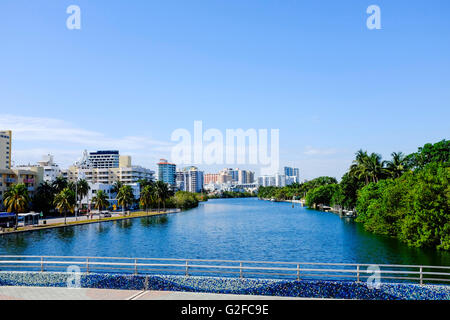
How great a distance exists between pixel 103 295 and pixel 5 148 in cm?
18198

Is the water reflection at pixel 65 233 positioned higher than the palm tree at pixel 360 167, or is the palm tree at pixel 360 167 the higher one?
the palm tree at pixel 360 167

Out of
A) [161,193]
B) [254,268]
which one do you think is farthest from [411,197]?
[161,193]

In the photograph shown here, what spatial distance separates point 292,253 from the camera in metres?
40.4

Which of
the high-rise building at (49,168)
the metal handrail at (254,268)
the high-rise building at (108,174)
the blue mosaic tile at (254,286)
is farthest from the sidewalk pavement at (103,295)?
the high-rise building at (108,174)

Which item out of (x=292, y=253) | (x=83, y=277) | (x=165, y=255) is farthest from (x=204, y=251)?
(x=83, y=277)

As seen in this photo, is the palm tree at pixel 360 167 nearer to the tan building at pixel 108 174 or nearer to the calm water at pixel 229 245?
the calm water at pixel 229 245

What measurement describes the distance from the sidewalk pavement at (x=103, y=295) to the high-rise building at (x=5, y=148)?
Answer: 17155cm

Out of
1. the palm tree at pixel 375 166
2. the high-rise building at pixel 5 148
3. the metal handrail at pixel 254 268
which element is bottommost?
the metal handrail at pixel 254 268

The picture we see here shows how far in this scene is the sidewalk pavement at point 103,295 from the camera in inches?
555

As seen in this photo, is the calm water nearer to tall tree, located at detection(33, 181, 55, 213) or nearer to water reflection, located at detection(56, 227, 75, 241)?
water reflection, located at detection(56, 227, 75, 241)
